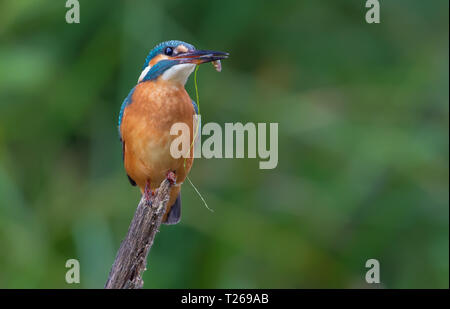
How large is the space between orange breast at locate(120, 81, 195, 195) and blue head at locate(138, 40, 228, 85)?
5 centimetres

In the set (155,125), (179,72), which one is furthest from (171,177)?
(179,72)

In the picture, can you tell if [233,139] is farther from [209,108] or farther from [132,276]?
[132,276]

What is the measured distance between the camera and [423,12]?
6484 millimetres

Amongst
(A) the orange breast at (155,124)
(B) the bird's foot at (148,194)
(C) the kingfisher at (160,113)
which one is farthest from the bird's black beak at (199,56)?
(B) the bird's foot at (148,194)

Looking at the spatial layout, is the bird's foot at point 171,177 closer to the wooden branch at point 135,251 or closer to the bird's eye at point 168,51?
the wooden branch at point 135,251

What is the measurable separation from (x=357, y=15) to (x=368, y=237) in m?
2.05

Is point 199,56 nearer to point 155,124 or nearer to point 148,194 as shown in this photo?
point 155,124

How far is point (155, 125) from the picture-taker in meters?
3.76

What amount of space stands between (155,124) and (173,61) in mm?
347

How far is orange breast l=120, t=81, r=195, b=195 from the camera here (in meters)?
3.75

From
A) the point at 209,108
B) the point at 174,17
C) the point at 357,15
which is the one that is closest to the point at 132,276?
the point at 209,108

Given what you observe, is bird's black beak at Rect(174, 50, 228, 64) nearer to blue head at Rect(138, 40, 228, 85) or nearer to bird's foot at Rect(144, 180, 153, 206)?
blue head at Rect(138, 40, 228, 85)

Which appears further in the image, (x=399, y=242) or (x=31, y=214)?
(x=399, y=242)

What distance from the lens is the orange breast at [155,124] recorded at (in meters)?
3.75
